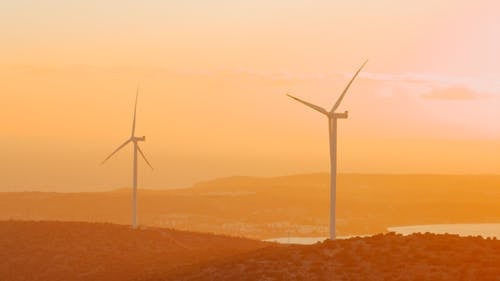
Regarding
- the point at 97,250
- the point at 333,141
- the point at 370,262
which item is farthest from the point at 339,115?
the point at 97,250

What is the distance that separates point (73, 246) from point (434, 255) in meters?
52.1

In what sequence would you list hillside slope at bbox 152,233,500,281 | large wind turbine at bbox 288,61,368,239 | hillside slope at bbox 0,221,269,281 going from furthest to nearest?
hillside slope at bbox 0,221,269,281 < large wind turbine at bbox 288,61,368,239 < hillside slope at bbox 152,233,500,281

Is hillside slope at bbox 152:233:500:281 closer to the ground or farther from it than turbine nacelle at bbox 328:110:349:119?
closer to the ground

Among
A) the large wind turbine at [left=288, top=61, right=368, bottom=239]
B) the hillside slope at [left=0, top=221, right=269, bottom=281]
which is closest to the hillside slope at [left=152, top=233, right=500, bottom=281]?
the large wind turbine at [left=288, top=61, right=368, bottom=239]

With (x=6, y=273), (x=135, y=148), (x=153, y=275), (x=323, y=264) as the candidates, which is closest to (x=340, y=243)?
(x=323, y=264)

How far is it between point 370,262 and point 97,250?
150 feet

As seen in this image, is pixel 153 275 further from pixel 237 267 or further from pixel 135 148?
pixel 135 148

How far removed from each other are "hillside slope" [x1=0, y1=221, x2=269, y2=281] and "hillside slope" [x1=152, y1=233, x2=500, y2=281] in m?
11.1

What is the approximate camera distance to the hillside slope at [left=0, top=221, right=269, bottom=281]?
8206 cm

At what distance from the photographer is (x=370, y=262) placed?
60438 millimetres

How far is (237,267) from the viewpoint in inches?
2564

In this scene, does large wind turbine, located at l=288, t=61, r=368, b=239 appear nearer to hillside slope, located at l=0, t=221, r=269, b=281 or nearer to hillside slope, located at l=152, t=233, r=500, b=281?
hillside slope, located at l=152, t=233, r=500, b=281

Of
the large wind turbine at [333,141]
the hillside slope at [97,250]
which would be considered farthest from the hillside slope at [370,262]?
the hillside slope at [97,250]

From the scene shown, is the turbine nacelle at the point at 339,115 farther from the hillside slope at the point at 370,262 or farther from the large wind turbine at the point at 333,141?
the hillside slope at the point at 370,262
